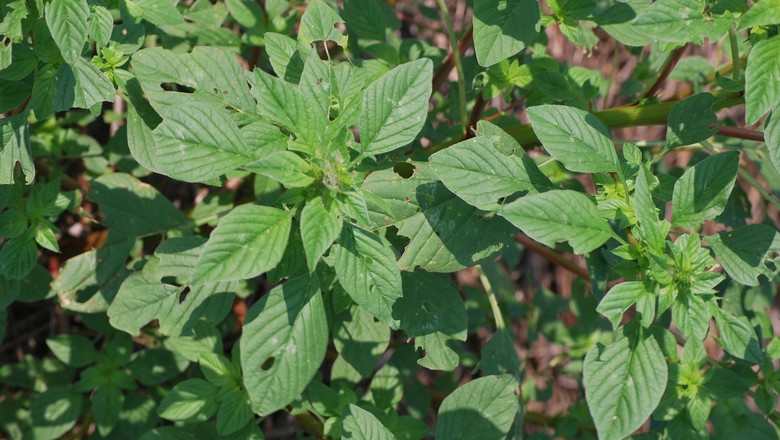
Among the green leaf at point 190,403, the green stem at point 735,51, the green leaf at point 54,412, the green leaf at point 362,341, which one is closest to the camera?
the green stem at point 735,51

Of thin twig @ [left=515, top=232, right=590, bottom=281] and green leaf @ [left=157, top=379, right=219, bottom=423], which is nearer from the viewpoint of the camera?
green leaf @ [left=157, top=379, right=219, bottom=423]

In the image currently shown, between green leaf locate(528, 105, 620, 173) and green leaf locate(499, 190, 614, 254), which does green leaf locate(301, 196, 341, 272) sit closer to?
green leaf locate(499, 190, 614, 254)

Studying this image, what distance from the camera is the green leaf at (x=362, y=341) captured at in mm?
2104

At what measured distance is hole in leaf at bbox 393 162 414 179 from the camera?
187cm

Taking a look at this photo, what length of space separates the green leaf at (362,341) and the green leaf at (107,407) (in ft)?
2.56

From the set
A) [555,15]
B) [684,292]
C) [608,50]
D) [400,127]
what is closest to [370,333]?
[400,127]

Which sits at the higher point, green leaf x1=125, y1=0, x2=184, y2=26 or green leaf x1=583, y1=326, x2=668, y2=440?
green leaf x1=125, y1=0, x2=184, y2=26

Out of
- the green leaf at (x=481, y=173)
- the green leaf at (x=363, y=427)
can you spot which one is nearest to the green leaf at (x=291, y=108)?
the green leaf at (x=481, y=173)

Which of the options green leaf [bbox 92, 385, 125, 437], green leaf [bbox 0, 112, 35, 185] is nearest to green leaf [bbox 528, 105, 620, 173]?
green leaf [bbox 0, 112, 35, 185]

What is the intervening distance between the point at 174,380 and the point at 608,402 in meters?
1.67

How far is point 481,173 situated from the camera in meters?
1.64

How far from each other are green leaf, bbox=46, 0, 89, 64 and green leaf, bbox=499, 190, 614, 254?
3.16 feet

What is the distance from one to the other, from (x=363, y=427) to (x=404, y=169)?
2.22 feet

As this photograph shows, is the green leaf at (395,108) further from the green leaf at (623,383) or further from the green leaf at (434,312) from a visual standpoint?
the green leaf at (623,383)
